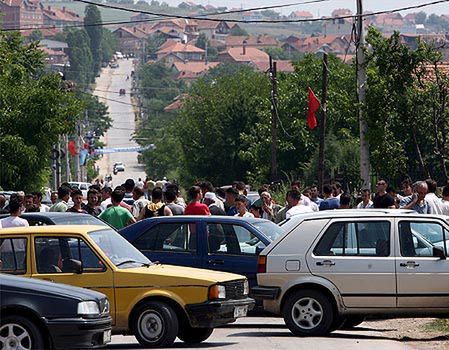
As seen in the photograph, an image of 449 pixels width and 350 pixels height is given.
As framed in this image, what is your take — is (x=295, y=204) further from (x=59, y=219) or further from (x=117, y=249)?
(x=117, y=249)

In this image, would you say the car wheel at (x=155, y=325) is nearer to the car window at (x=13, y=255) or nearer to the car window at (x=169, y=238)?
the car window at (x=13, y=255)

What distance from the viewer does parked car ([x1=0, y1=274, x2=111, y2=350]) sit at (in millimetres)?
13500

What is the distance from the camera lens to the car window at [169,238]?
18312mm

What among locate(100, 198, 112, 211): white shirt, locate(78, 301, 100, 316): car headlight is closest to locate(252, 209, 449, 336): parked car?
locate(78, 301, 100, 316): car headlight

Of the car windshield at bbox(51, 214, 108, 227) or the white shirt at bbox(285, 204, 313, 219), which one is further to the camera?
the white shirt at bbox(285, 204, 313, 219)

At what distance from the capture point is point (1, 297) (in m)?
13.5

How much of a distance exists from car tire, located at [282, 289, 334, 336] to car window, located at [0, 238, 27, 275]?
3.19 metres

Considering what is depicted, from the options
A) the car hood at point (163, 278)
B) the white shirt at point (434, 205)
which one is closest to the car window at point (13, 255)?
the car hood at point (163, 278)

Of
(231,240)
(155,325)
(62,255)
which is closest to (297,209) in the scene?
(231,240)

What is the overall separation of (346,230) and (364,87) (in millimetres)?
20772

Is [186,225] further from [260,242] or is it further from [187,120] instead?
[187,120]

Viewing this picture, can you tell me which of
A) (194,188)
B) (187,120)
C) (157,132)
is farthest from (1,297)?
(157,132)

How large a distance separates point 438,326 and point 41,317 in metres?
5.89

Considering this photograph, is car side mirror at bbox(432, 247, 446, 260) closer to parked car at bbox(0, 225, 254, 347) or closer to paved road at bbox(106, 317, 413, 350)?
paved road at bbox(106, 317, 413, 350)
